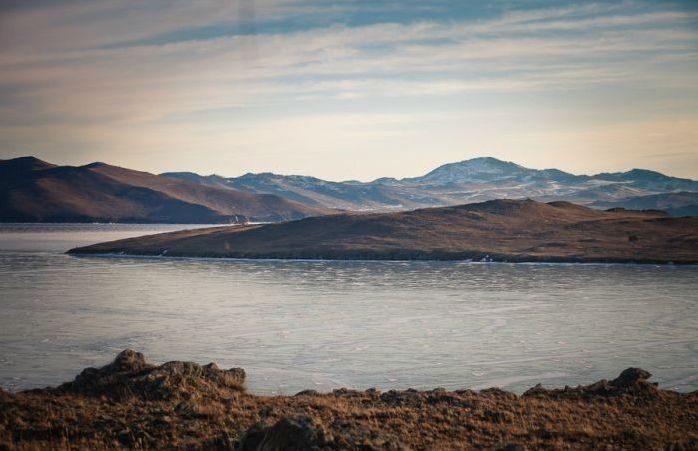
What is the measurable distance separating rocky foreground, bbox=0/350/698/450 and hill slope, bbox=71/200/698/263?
2618 inches

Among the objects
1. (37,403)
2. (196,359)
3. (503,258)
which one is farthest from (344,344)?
(503,258)

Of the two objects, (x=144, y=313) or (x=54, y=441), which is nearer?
(x=54, y=441)

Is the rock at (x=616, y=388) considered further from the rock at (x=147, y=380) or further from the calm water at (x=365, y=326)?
the rock at (x=147, y=380)

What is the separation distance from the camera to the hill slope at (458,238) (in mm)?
89188

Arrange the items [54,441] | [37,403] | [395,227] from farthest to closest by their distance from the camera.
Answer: [395,227], [37,403], [54,441]

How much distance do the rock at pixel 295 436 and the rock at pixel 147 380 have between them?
7345 millimetres

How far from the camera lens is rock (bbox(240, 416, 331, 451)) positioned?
1310cm

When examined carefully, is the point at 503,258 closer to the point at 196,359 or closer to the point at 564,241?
the point at 564,241

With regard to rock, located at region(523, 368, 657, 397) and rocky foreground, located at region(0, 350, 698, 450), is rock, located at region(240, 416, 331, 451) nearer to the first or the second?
rocky foreground, located at region(0, 350, 698, 450)

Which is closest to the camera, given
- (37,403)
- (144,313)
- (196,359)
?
(37,403)

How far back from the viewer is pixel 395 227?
113500 mm

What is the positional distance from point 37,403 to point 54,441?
3.43 meters

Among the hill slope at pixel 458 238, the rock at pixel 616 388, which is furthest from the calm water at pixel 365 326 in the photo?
the hill slope at pixel 458 238

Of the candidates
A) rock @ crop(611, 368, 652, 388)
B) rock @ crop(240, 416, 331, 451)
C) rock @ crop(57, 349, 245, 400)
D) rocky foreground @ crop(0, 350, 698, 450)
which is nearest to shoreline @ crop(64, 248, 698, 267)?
rock @ crop(611, 368, 652, 388)
